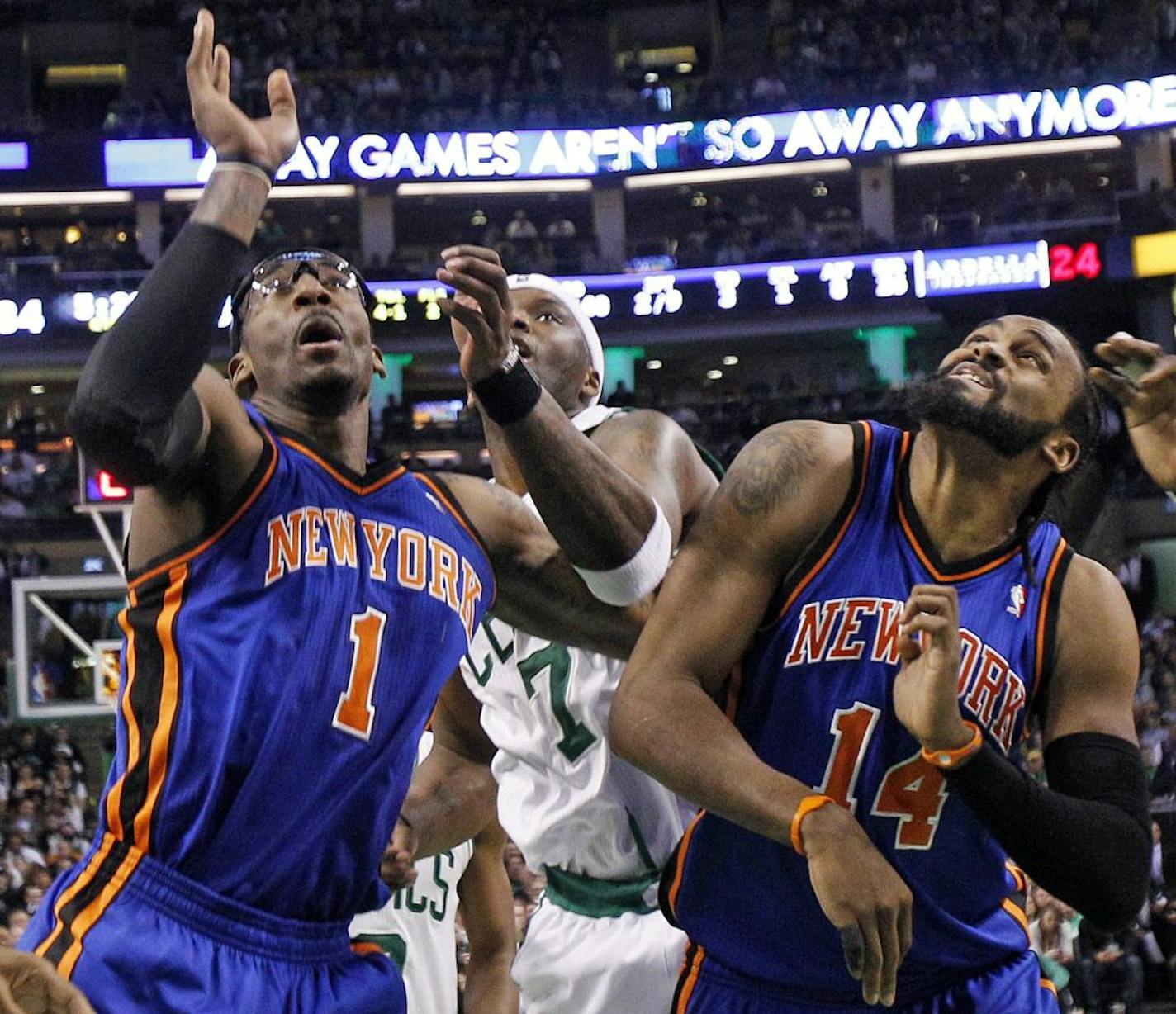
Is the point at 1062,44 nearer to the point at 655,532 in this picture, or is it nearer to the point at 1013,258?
the point at 1013,258

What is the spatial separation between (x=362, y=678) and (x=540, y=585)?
0.71 m

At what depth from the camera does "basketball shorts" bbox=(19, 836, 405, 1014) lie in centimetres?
337

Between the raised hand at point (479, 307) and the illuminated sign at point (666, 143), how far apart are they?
32.3 m

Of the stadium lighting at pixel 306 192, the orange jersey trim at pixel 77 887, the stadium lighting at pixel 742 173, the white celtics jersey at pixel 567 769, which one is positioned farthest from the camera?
the stadium lighting at pixel 742 173

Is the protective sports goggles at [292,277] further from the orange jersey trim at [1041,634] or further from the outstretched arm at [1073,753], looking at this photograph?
the orange jersey trim at [1041,634]

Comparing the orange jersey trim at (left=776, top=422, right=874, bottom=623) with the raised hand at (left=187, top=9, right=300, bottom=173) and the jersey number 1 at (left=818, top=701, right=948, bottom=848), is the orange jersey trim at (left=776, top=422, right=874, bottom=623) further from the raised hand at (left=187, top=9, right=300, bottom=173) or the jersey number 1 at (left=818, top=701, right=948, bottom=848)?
the raised hand at (left=187, top=9, right=300, bottom=173)

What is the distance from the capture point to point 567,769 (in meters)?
5.07

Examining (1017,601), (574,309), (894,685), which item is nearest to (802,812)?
(894,685)

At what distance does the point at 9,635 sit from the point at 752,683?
2545 centimetres

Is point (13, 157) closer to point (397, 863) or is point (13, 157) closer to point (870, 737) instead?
point (397, 863)

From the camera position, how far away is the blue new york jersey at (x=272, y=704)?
347cm

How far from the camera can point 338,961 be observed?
3.70 meters

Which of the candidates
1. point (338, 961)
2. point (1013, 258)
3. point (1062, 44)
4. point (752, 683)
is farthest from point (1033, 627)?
point (1062, 44)

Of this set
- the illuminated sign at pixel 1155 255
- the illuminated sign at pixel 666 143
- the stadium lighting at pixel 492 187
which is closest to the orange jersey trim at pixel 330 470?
the illuminated sign at pixel 1155 255
